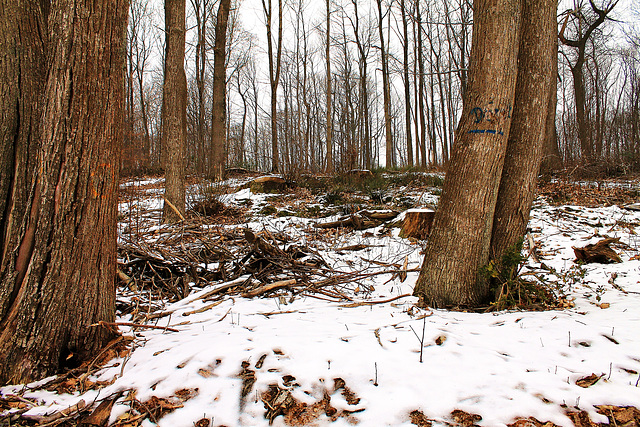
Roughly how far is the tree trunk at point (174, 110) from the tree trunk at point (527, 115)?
236 inches

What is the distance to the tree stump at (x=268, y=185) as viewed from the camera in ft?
33.1

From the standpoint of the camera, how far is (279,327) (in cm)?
244

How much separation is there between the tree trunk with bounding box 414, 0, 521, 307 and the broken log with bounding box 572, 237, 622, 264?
2.34 metres

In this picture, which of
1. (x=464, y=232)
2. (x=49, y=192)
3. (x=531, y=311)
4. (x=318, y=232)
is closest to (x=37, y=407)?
(x=49, y=192)

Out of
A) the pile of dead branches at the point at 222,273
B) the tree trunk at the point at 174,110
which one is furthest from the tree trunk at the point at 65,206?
the tree trunk at the point at 174,110

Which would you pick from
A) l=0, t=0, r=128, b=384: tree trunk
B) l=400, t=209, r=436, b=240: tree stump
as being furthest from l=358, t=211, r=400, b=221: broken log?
l=0, t=0, r=128, b=384: tree trunk

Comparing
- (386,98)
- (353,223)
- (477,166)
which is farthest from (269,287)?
(386,98)

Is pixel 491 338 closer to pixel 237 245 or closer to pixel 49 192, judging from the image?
pixel 49 192

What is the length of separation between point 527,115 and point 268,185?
7977 mm

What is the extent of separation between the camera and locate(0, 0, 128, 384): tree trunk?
190 centimetres

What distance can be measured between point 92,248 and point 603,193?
1083 cm

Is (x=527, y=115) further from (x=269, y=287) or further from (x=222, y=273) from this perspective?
(x=222, y=273)

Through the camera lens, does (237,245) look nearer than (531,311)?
No

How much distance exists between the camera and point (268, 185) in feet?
33.8
